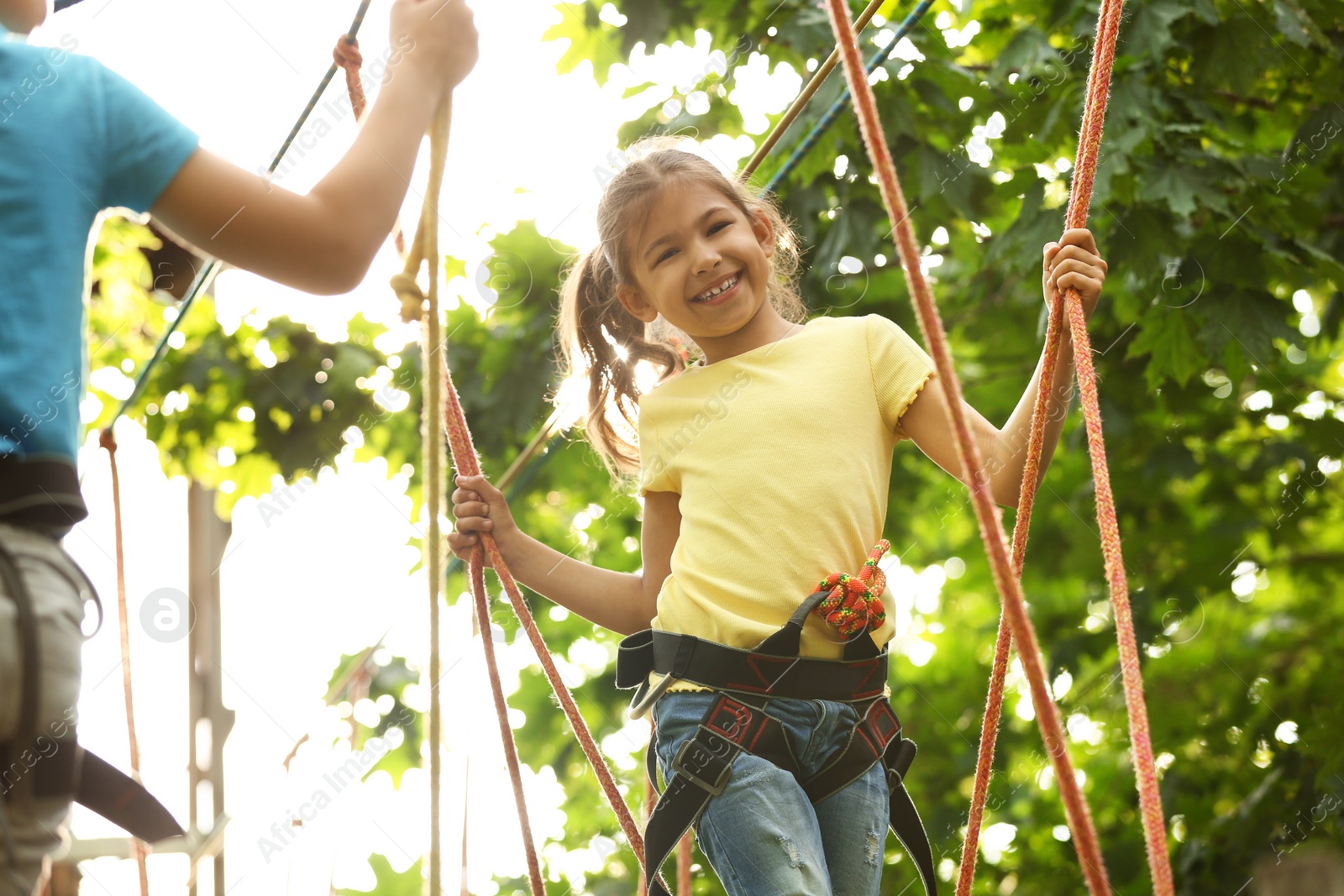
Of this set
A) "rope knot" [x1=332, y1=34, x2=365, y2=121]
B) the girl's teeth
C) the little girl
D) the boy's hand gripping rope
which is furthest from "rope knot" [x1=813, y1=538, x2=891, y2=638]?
"rope knot" [x1=332, y1=34, x2=365, y2=121]

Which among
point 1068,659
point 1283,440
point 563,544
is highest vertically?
point 563,544

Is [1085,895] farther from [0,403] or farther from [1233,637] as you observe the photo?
[0,403]

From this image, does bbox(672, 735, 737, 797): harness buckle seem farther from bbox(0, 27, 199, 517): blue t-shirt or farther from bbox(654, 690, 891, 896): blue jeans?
bbox(0, 27, 199, 517): blue t-shirt

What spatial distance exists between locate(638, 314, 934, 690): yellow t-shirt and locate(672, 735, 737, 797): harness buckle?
0.08 meters

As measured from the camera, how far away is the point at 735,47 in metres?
3.28

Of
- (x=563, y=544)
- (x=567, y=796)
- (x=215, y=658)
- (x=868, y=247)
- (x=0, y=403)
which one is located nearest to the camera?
(x=0, y=403)

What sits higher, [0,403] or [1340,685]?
[0,403]

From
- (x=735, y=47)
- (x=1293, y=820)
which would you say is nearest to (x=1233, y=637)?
(x=1293, y=820)

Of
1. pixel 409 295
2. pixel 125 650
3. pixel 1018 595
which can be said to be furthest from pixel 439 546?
pixel 125 650

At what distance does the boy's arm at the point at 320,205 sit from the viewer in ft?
3.21

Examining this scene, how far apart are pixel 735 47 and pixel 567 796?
3280 millimetres

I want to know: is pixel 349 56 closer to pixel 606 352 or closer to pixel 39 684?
pixel 606 352

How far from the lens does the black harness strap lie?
1385 millimetres

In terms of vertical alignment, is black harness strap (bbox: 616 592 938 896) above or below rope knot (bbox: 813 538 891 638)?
below
